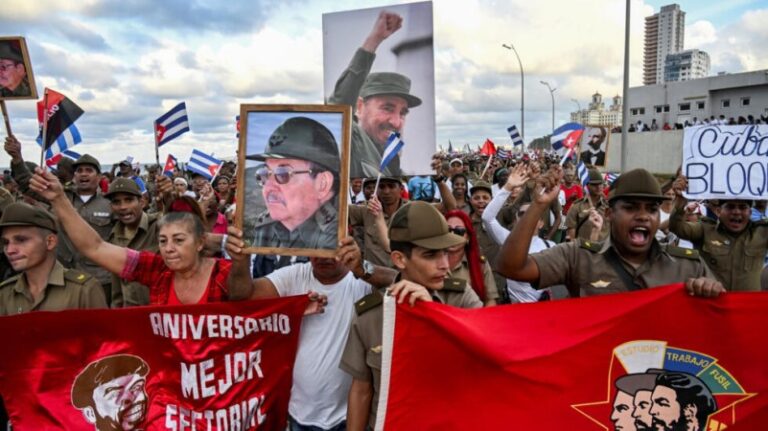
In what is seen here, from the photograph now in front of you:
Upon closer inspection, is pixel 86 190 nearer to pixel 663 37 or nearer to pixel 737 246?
pixel 737 246

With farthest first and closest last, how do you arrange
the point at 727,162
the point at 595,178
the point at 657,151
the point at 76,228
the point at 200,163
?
the point at 657,151 < the point at 595,178 < the point at 200,163 < the point at 727,162 < the point at 76,228

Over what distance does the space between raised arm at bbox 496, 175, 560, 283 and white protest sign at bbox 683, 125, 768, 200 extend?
240 centimetres

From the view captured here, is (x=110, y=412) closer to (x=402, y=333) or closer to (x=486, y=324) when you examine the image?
(x=402, y=333)

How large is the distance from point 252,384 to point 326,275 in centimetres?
80

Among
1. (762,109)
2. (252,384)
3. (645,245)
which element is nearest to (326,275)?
(252,384)

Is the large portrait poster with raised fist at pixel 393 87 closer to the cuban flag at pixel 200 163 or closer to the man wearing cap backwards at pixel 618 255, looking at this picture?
the man wearing cap backwards at pixel 618 255

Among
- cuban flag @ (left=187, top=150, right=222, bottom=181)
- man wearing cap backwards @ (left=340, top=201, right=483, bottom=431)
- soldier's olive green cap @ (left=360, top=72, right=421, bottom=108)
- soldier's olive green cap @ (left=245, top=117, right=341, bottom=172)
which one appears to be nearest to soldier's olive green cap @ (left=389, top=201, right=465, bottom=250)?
man wearing cap backwards @ (left=340, top=201, right=483, bottom=431)

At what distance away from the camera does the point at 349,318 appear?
3500 mm

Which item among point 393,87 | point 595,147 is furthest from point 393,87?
point 595,147

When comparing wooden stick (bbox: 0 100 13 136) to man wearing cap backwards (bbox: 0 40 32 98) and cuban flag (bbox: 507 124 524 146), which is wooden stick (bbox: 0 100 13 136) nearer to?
man wearing cap backwards (bbox: 0 40 32 98)

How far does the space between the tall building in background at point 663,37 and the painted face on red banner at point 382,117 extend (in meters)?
190

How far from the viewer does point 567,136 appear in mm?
9273

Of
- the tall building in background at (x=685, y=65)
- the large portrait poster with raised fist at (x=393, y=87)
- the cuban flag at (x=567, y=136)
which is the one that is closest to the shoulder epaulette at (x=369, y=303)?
the large portrait poster with raised fist at (x=393, y=87)

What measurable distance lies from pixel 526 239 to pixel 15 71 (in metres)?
4.59
